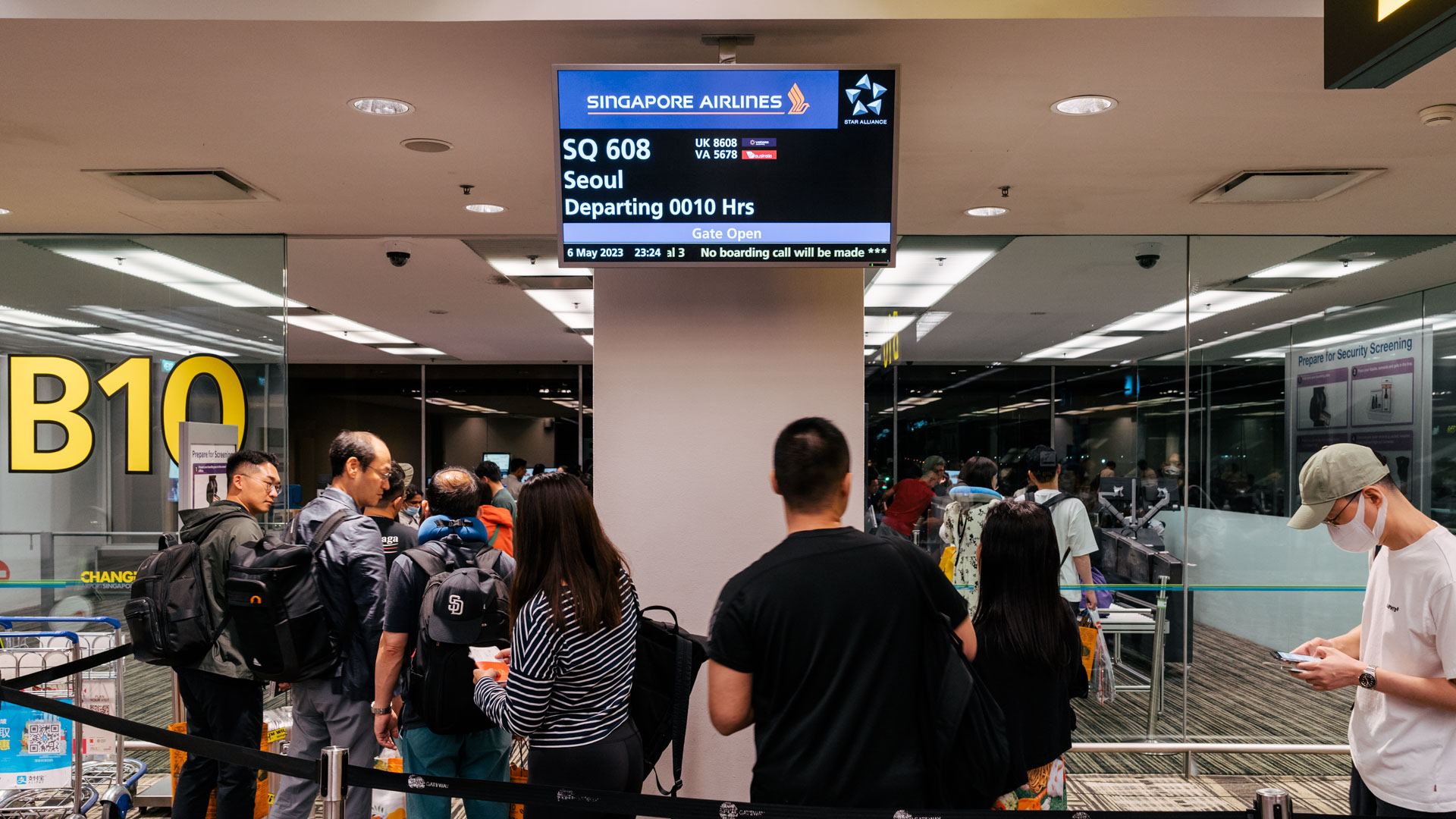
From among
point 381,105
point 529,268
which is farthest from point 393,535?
point 529,268

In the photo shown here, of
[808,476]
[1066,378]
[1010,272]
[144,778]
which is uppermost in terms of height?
[1010,272]

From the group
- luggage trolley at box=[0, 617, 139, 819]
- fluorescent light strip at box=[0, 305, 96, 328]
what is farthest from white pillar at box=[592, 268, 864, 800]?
fluorescent light strip at box=[0, 305, 96, 328]

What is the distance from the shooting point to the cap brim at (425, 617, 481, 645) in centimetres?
264

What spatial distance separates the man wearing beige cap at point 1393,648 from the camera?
2137 millimetres

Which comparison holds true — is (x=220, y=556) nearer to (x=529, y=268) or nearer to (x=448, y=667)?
(x=448, y=667)

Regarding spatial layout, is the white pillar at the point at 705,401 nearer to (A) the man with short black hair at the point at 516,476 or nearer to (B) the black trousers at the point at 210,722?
(B) the black trousers at the point at 210,722

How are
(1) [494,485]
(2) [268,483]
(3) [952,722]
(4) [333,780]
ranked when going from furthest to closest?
(1) [494,485], (2) [268,483], (4) [333,780], (3) [952,722]

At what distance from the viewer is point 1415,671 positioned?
2197 mm

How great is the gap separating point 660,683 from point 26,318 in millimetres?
4873

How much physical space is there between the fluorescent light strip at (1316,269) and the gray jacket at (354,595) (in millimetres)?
4919

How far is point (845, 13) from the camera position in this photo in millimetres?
2500

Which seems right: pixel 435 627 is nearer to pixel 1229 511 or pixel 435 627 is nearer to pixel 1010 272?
pixel 1010 272

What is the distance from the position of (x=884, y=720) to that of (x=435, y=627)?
141 centimetres

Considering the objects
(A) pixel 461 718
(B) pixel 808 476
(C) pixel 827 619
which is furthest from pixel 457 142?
(C) pixel 827 619
